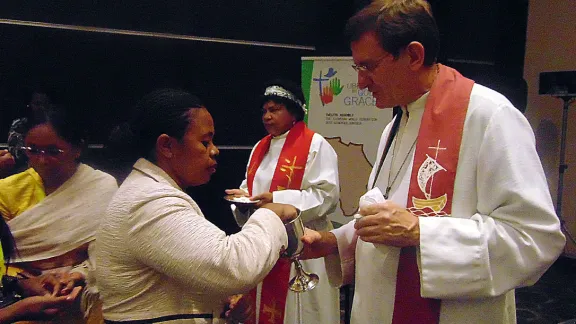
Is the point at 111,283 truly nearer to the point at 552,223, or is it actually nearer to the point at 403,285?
the point at 403,285

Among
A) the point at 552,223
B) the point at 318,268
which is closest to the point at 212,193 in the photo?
the point at 318,268

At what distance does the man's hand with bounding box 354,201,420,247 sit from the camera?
118 cm

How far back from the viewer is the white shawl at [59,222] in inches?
70.4

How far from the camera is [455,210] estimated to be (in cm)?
125

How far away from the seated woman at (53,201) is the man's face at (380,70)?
3.51 ft

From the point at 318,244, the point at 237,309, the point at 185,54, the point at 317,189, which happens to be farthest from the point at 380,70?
the point at 185,54

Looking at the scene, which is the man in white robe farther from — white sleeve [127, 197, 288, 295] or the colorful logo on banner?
the colorful logo on banner

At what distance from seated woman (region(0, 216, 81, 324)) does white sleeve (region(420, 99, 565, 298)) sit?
1142mm

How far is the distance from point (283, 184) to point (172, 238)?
1.92 metres

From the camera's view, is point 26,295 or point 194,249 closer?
Result: point 194,249

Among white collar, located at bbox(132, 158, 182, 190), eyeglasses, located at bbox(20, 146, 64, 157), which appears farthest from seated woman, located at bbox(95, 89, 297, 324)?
eyeglasses, located at bbox(20, 146, 64, 157)

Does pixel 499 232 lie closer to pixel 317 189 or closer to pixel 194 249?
pixel 194 249

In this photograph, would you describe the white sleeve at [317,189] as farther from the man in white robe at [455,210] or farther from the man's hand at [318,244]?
the man in white robe at [455,210]

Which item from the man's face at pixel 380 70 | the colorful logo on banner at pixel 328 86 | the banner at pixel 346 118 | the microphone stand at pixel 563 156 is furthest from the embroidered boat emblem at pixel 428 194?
the microphone stand at pixel 563 156
